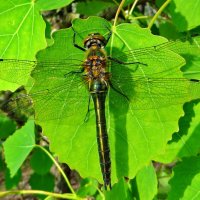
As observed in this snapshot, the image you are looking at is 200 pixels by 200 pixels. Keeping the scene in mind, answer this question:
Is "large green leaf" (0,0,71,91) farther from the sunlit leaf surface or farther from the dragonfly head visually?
the dragonfly head

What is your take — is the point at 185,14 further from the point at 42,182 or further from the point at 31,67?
the point at 42,182

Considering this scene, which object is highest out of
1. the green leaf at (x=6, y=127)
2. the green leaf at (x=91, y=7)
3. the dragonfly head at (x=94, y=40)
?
the green leaf at (x=91, y=7)

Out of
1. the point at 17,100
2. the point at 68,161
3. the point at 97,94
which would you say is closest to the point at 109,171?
the point at 68,161

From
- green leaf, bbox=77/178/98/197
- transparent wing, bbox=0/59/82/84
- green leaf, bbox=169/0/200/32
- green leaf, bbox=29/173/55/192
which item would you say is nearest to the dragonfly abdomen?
transparent wing, bbox=0/59/82/84

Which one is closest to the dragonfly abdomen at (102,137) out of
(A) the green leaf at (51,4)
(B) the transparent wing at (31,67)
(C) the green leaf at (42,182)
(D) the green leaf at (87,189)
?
(B) the transparent wing at (31,67)

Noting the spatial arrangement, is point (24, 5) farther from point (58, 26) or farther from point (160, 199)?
point (160, 199)

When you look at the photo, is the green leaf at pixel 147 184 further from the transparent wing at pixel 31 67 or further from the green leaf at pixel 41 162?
the green leaf at pixel 41 162

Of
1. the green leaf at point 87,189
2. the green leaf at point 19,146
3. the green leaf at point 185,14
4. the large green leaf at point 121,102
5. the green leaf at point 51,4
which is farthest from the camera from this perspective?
the green leaf at point 19,146
